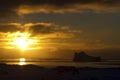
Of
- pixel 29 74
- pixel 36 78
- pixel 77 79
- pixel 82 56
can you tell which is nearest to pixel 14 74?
pixel 29 74

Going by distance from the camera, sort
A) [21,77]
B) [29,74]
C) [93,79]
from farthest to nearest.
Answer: [29,74], [21,77], [93,79]

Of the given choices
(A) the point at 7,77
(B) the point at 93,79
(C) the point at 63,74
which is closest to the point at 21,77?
(A) the point at 7,77

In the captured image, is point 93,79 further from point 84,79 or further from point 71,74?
point 71,74

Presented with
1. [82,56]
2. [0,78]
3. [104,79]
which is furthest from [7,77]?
[82,56]

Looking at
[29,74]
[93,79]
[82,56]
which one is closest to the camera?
[93,79]

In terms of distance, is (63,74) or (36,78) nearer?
(36,78)

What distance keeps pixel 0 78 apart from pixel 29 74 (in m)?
4.55

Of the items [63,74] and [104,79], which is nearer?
[104,79]

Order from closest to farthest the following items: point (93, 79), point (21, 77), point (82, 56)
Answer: point (93, 79) < point (21, 77) < point (82, 56)

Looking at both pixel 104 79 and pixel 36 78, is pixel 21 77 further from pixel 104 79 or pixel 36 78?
pixel 104 79

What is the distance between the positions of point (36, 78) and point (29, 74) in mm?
3805

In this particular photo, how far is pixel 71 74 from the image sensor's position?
46031 mm

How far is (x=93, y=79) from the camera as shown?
4084cm

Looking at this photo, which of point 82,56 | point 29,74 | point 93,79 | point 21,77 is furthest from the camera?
point 82,56
